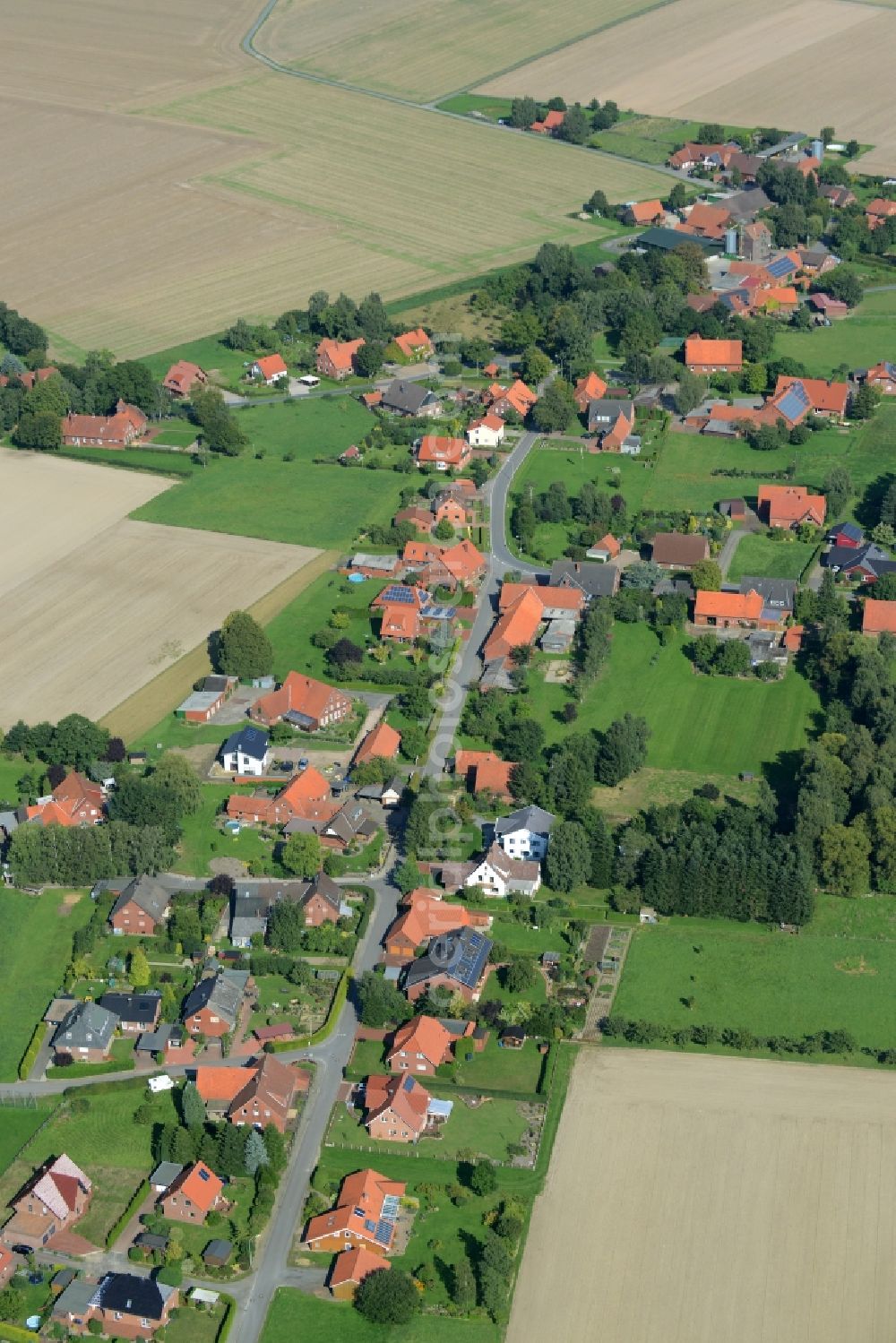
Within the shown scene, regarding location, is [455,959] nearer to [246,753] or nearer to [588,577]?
[246,753]

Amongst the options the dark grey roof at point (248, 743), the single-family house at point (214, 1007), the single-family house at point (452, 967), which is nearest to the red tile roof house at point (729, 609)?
the dark grey roof at point (248, 743)

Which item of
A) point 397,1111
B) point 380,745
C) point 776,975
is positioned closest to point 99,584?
point 380,745

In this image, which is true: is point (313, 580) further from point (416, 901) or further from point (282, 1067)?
point (282, 1067)

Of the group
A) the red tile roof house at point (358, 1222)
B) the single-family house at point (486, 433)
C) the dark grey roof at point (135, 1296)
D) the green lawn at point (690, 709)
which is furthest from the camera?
the single-family house at point (486, 433)

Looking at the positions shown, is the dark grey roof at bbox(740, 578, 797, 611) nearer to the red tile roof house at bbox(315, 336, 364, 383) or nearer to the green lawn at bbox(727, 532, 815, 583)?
the green lawn at bbox(727, 532, 815, 583)

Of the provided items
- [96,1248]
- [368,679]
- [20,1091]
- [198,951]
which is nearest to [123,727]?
[368,679]

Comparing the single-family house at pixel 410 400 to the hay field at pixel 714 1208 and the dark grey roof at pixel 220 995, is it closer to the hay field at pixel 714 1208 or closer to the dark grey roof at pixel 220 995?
the dark grey roof at pixel 220 995

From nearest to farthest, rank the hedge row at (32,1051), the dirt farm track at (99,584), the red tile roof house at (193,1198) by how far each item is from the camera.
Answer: the red tile roof house at (193,1198), the hedge row at (32,1051), the dirt farm track at (99,584)
